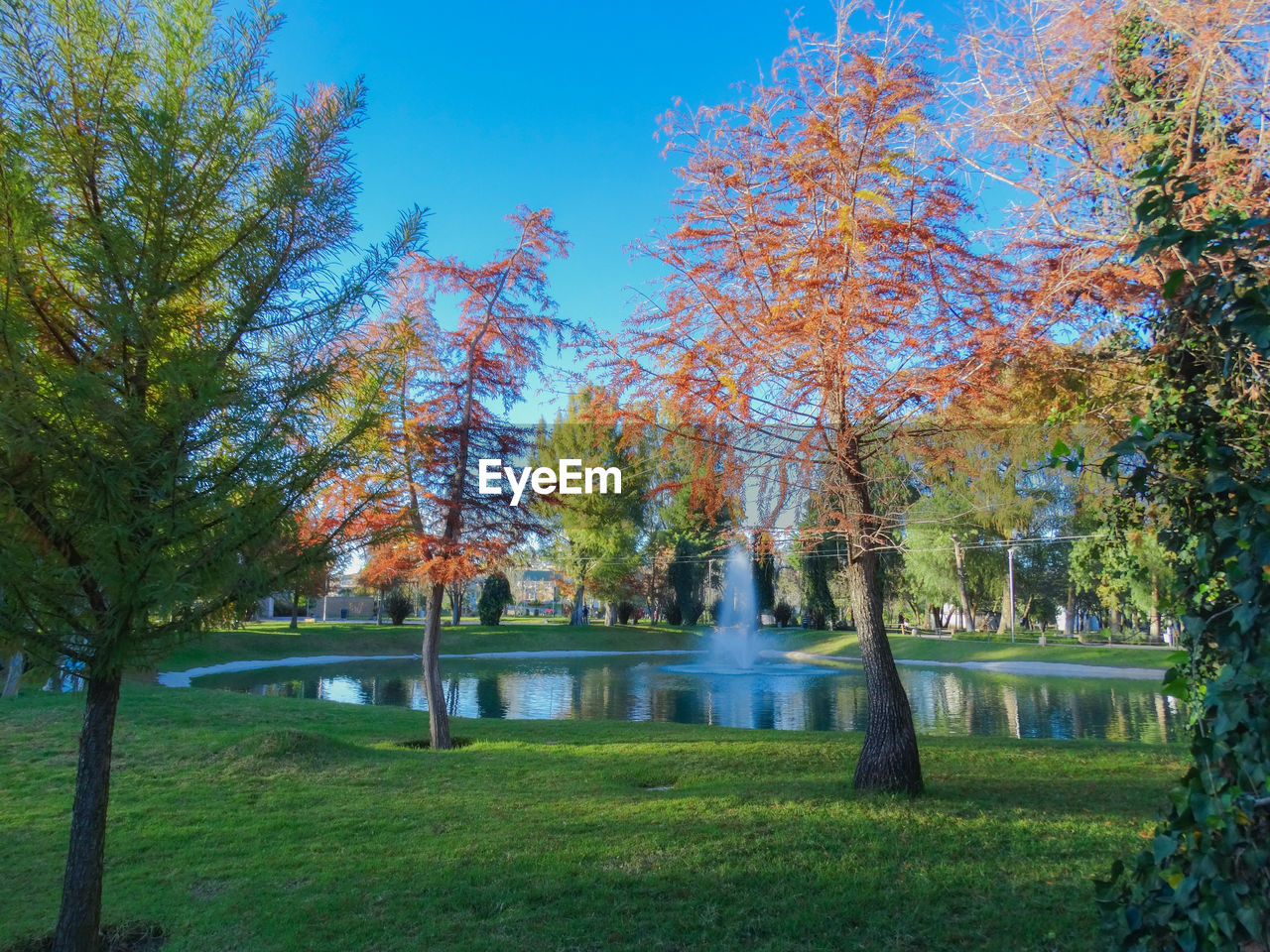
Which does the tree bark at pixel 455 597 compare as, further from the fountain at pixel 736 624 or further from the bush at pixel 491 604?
the fountain at pixel 736 624

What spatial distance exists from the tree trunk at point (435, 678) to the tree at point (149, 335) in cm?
681

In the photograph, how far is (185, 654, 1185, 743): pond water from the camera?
1535 centimetres

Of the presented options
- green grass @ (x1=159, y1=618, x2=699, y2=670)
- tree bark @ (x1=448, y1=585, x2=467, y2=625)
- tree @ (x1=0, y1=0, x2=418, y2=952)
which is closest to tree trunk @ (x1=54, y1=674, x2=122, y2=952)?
tree @ (x1=0, y1=0, x2=418, y2=952)

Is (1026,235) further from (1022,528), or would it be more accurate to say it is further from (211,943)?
(1022,528)

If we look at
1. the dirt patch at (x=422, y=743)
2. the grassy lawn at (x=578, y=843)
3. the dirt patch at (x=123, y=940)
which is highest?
the grassy lawn at (x=578, y=843)

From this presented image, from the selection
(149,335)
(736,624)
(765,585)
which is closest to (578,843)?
(149,335)

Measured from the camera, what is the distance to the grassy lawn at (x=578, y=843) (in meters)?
4.30

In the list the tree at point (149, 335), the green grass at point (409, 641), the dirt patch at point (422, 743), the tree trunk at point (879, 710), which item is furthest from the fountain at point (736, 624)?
the tree at point (149, 335)

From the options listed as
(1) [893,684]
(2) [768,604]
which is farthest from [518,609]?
(1) [893,684]

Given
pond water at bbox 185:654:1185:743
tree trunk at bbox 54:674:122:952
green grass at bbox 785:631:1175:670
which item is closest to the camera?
tree trunk at bbox 54:674:122:952

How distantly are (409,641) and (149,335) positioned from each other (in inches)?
1377

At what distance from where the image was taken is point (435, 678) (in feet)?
37.1

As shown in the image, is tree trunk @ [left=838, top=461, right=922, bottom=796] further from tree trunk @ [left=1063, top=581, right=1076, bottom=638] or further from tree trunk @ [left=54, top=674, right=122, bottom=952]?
tree trunk @ [left=1063, top=581, right=1076, bottom=638]

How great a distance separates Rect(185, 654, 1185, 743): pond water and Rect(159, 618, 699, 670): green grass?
2783 millimetres
